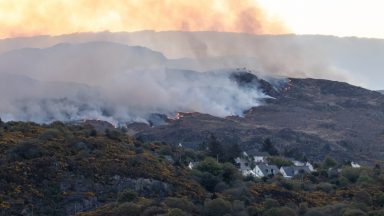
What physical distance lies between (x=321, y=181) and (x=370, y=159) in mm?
76604

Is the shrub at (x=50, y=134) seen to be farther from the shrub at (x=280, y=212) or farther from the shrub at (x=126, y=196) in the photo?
the shrub at (x=280, y=212)

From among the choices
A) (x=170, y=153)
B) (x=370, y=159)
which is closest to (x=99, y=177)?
(x=170, y=153)

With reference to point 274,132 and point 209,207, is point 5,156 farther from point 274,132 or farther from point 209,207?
point 274,132

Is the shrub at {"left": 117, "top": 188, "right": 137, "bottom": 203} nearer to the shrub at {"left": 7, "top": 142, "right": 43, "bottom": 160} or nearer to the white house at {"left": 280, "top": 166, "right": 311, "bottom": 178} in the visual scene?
the shrub at {"left": 7, "top": 142, "right": 43, "bottom": 160}

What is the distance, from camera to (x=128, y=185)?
225ft

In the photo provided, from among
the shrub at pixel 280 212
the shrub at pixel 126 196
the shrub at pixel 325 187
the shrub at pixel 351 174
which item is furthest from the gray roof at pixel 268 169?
the shrub at pixel 126 196

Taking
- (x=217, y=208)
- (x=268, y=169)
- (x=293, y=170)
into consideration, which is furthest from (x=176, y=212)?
(x=293, y=170)

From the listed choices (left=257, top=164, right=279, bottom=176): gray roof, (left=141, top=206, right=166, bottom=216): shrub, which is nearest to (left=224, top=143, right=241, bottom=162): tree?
(left=257, top=164, right=279, bottom=176): gray roof

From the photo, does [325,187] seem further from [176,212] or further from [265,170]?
[176,212]

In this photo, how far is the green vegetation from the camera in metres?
62.9

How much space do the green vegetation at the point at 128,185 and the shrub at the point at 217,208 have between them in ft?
0.25

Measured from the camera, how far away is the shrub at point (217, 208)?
6341 centimetres

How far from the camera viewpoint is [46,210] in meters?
61.3

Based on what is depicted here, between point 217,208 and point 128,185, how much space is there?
874 centimetres
